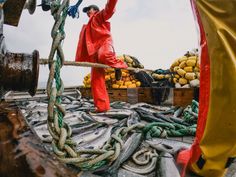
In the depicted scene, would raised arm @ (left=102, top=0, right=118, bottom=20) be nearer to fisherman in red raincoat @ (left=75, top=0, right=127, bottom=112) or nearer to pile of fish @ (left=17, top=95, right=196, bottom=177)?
fisherman in red raincoat @ (left=75, top=0, right=127, bottom=112)

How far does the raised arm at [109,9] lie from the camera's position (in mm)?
4043

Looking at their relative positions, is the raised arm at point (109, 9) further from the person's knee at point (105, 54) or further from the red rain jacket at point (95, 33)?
the person's knee at point (105, 54)

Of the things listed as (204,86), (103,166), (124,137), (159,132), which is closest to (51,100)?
(103,166)

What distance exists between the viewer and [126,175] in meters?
1.77

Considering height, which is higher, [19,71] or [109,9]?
[109,9]

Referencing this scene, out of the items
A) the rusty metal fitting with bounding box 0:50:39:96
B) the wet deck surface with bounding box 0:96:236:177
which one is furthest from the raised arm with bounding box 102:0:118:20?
the wet deck surface with bounding box 0:96:236:177

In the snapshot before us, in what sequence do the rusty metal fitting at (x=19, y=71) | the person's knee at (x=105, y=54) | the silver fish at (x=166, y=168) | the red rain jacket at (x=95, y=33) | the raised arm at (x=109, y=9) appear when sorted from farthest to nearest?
the red rain jacket at (x=95, y=33), the person's knee at (x=105, y=54), the raised arm at (x=109, y=9), the silver fish at (x=166, y=168), the rusty metal fitting at (x=19, y=71)

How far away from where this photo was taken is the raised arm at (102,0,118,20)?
13.3ft

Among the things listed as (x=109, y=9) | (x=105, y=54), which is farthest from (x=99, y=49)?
(x=109, y=9)

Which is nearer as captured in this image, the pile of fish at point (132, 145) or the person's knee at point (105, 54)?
the pile of fish at point (132, 145)

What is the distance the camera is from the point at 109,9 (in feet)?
13.6

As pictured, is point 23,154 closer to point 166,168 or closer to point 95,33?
point 166,168

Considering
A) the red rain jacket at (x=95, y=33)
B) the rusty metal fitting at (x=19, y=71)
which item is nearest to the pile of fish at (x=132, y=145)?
the rusty metal fitting at (x=19, y=71)

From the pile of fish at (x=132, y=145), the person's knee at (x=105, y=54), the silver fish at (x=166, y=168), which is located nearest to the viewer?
the silver fish at (x=166, y=168)
